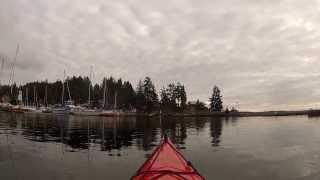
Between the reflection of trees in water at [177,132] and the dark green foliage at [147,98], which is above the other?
the dark green foliage at [147,98]

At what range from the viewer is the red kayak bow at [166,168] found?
50.8 feet

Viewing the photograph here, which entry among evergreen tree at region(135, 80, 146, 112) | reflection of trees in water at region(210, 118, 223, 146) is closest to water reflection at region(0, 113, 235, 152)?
reflection of trees in water at region(210, 118, 223, 146)

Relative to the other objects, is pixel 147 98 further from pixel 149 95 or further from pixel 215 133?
pixel 215 133

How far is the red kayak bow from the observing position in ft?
50.8

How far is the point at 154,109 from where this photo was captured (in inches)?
7579

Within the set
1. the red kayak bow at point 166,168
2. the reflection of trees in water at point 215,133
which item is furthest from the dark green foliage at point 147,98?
the red kayak bow at point 166,168

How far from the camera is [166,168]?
16.4m

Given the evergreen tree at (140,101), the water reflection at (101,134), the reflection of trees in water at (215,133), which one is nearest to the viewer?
the water reflection at (101,134)

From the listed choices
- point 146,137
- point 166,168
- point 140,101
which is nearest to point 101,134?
point 146,137

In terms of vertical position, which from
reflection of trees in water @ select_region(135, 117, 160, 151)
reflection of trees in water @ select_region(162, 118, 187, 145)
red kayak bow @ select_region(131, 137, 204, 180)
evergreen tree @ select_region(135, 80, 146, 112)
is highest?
evergreen tree @ select_region(135, 80, 146, 112)

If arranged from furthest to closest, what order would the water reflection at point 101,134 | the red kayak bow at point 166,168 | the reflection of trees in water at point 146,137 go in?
the water reflection at point 101,134, the reflection of trees in water at point 146,137, the red kayak bow at point 166,168

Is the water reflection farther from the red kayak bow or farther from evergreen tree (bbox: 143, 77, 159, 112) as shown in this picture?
evergreen tree (bbox: 143, 77, 159, 112)

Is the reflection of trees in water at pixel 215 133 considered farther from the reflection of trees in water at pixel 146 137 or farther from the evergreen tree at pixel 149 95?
the evergreen tree at pixel 149 95

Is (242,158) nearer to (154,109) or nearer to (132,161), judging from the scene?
(132,161)
